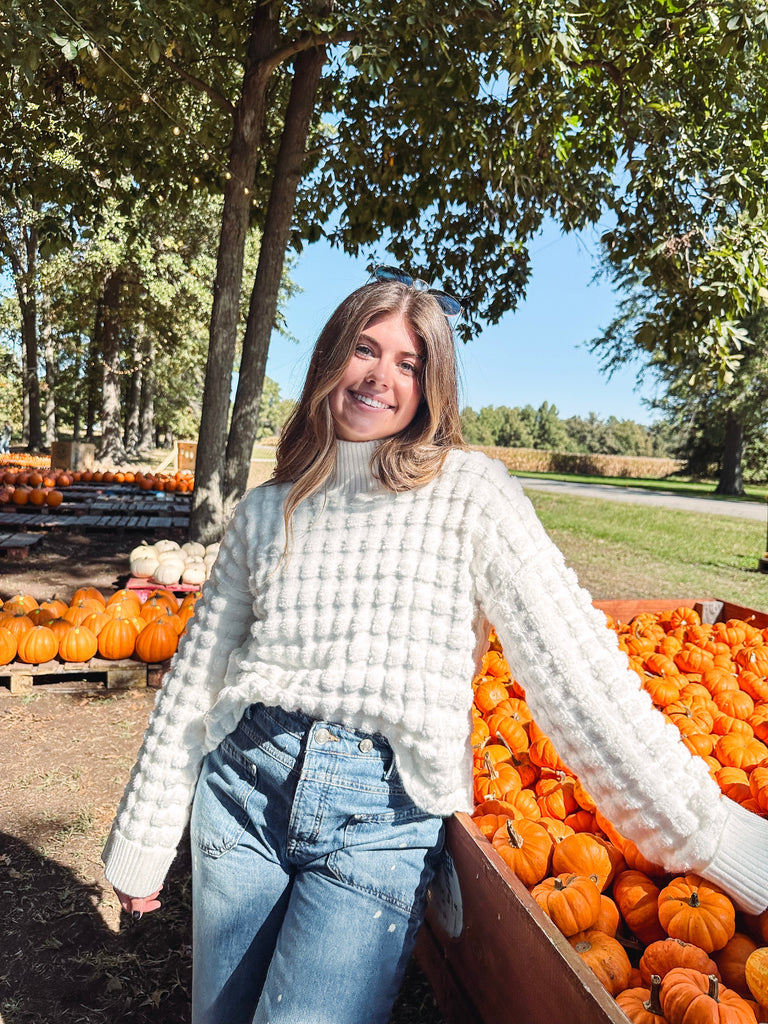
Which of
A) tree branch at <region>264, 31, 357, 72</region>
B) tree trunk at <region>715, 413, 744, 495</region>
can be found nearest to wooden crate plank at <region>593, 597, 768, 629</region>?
tree branch at <region>264, 31, 357, 72</region>

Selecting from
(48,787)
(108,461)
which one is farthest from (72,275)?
(48,787)

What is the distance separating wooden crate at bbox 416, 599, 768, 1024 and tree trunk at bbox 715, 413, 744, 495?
34.1 meters

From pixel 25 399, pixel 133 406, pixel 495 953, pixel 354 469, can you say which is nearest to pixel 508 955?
pixel 495 953

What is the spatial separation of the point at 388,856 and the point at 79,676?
3730 millimetres

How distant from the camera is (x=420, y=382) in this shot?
5.63 ft

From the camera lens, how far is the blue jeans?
138cm

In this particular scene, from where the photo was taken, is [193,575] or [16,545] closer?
[193,575]

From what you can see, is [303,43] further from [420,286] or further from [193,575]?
[420,286]

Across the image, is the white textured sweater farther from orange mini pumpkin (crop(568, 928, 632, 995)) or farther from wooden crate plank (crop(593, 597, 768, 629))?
wooden crate plank (crop(593, 597, 768, 629))

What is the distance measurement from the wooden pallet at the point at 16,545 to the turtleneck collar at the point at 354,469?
7.24 metres

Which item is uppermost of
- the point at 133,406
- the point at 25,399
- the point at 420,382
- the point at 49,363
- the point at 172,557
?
the point at 49,363

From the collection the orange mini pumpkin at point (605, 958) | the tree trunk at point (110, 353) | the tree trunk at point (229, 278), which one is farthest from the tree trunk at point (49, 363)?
the orange mini pumpkin at point (605, 958)

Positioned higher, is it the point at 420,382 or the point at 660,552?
the point at 420,382

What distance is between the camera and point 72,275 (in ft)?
57.9
